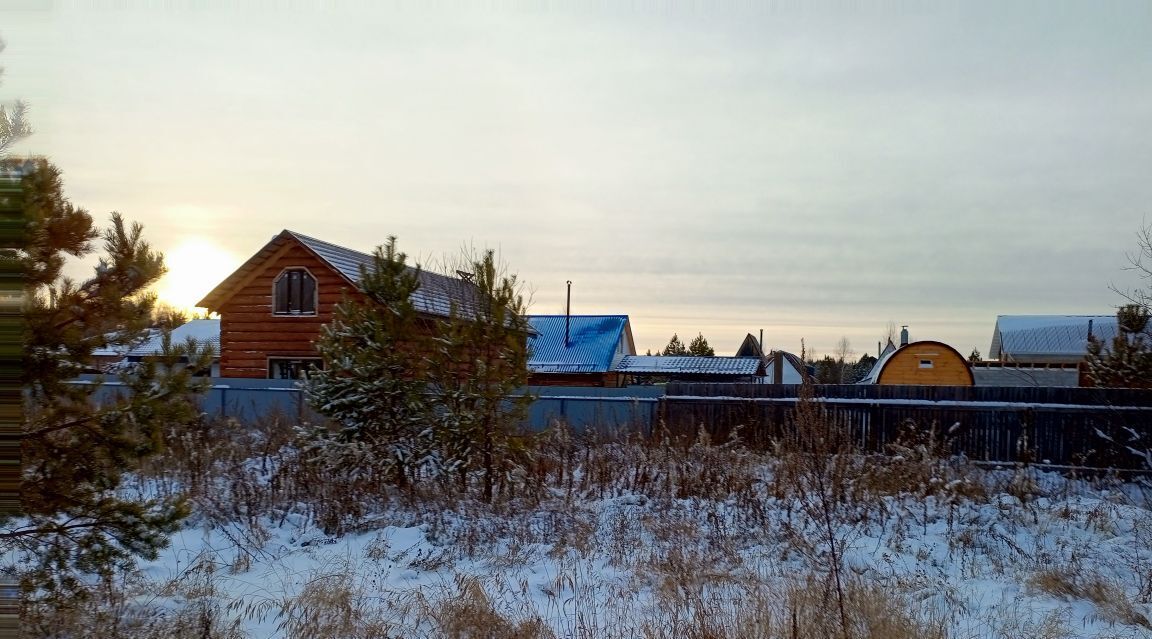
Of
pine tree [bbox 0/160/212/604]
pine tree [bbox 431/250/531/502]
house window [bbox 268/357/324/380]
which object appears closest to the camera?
pine tree [bbox 0/160/212/604]

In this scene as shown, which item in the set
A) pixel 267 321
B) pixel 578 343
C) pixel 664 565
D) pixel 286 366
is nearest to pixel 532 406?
pixel 286 366

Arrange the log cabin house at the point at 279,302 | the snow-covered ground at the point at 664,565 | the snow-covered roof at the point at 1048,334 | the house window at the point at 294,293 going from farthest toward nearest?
the snow-covered roof at the point at 1048,334
the house window at the point at 294,293
the log cabin house at the point at 279,302
the snow-covered ground at the point at 664,565

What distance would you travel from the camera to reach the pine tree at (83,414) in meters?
4.96

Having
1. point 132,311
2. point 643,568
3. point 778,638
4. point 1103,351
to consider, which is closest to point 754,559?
point 643,568

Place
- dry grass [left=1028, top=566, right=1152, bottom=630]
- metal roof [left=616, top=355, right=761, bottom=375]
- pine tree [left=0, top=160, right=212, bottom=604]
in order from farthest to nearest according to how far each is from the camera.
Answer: metal roof [left=616, top=355, right=761, bottom=375], dry grass [left=1028, top=566, right=1152, bottom=630], pine tree [left=0, top=160, right=212, bottom=604]

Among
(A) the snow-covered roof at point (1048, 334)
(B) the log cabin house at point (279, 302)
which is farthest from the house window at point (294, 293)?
(A) the snow-covered roof at point (1048, 334)

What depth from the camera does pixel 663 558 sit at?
782cm

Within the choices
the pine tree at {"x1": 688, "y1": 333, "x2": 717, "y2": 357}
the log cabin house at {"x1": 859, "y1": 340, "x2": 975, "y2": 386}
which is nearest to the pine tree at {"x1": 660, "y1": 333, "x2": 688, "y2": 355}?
the pine tree at {"x1": 688, "y1": 333, "x2": 717, "y2": 357}

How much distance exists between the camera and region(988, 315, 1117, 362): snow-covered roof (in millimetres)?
47156

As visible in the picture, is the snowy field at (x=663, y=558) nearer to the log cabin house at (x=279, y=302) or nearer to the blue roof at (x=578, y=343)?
the log cabin house at (x=279, y=302)

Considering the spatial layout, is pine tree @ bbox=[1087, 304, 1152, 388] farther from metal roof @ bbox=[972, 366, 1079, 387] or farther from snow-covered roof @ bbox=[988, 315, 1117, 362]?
snow-covered roof @ bbox=[988, 315, 1117, 362]

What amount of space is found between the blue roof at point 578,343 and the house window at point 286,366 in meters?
14.0

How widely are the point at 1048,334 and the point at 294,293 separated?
147 ft

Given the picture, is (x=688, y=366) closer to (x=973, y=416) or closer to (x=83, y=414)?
(x=973, y=416)
